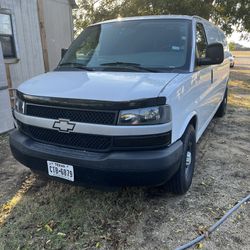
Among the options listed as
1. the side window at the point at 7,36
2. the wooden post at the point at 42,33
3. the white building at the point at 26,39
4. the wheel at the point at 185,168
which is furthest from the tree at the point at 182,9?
the wheel at the point at 185,168

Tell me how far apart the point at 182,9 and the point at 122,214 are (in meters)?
13.5

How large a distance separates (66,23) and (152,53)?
7.16 meters

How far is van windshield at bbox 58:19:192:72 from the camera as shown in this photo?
11.4 feet

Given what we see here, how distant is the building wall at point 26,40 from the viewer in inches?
285

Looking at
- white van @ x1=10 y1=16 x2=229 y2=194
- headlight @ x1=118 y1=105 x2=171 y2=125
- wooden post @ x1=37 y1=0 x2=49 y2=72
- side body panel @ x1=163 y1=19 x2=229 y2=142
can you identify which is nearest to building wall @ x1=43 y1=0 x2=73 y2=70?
wooden post @ x1=37 y1=0 x2=49 y2=72

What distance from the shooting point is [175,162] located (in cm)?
277

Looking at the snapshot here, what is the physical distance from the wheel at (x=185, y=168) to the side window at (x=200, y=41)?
1032 mm

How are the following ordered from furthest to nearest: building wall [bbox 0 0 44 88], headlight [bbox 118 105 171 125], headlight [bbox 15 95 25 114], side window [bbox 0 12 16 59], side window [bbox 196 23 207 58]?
building wall [bbox 0 0 44 88], side window [bbox 0 12 16 59], side window [bbox 196 23 207 58], headlight [bbox 15 95 25 114], headlight [bbox 118 105 171 125]

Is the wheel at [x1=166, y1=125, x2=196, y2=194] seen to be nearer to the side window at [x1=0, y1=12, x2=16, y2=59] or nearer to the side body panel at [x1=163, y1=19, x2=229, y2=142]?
the side body panel at [x1=163, y1=19, x2=229, y2=142]

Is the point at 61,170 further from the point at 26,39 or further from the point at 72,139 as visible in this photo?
the point at 26,39

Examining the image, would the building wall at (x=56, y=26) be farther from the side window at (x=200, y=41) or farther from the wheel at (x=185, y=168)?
the wheel at (x=185, y=168)

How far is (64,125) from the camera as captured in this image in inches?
111

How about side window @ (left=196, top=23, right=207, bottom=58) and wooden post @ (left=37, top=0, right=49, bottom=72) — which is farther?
wooden post @ (left=37, top=0, right=49, bottom=72)

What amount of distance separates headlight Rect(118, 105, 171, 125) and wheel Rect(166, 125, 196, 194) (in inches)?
25.7
